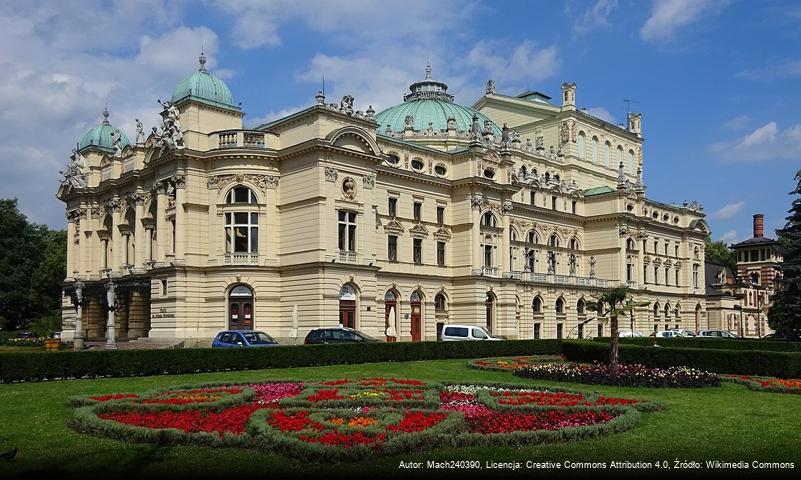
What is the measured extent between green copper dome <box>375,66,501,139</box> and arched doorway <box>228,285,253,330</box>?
81.8 ft

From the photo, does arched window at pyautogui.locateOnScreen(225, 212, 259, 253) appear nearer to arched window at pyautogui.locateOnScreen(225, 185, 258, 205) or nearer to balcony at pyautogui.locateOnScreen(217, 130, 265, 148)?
arched window at pyautogui.locateOnScreen(225, 185, 258, 205)

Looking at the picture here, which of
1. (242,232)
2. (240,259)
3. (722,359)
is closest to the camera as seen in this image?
(722,359)

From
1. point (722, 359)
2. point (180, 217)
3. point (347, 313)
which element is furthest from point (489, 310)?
point (722, 359)

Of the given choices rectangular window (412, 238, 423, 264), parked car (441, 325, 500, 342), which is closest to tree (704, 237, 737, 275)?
rectangular window (412, 238, 423, 264)

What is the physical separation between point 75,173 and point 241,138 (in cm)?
2293

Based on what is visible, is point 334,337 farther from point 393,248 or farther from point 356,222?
point 393,248

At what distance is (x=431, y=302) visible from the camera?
64.8 m

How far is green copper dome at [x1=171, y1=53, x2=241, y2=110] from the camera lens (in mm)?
58406

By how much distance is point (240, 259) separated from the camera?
55.6m

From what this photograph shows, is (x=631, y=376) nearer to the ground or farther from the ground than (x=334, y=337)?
nearer to the ground

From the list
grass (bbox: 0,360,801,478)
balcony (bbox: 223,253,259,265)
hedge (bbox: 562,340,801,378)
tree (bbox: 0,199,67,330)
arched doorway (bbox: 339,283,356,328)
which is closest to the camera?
grass (bbox: 0,360,801,478)

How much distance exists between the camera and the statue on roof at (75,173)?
233 feet

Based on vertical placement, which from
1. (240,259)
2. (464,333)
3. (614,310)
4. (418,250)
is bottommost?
(464,333)

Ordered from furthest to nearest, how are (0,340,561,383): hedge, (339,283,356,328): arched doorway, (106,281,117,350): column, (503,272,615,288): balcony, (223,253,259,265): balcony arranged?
(503,272,615,288): balcony
(223,253,259,265): balcony
(339,283,356,328): arched doorway
(106,281,117,350): column
(0,340,561,383): hedge
